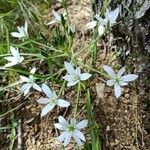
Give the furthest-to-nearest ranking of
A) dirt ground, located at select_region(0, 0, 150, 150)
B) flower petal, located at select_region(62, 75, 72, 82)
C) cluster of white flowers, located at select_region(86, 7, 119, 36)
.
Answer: dirt ground, located at select_region(0, 0, 150, 150), cluster of white flowers, located at select_region(86, 7, 119, 36), flower petal, located at select_region(62, 75, 72, 82)

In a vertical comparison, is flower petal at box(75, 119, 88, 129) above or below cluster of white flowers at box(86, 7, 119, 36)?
below

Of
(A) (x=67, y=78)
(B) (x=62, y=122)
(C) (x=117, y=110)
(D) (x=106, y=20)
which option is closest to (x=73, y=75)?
(A) (x=67, y=78)

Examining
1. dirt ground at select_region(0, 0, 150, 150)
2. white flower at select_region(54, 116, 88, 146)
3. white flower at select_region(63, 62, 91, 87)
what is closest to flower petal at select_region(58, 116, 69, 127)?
white flower at select_region(54, 116, 88, 146)

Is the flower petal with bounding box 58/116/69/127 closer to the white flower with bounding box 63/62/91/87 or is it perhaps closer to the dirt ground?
the white flower with bounding box 63/62/91/87

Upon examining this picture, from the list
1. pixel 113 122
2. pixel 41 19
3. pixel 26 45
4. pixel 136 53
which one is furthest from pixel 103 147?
pixel 41 19

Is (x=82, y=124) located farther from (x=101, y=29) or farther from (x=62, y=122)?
(x=101, y=29)

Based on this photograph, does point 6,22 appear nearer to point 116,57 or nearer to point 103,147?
point 116,57

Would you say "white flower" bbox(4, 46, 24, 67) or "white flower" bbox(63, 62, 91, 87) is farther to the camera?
"white flower" bbox(4, 46, 24, 67)

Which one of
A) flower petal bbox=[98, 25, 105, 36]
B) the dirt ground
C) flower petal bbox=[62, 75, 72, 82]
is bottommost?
the dirt ground
